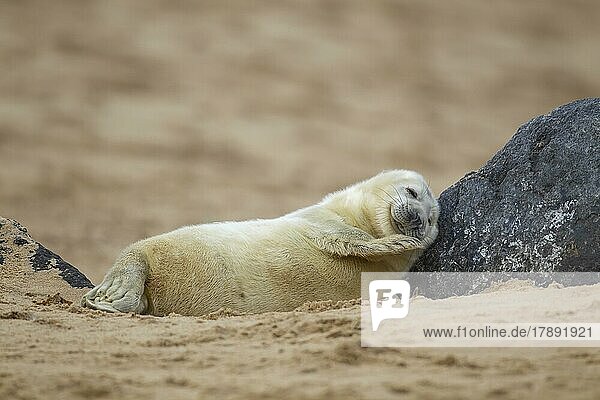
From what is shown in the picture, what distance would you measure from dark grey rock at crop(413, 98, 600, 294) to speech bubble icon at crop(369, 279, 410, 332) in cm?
39

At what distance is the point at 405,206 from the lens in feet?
17.3

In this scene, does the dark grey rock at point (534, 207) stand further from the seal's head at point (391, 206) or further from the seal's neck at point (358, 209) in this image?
the seal's neck at point (358, 209)

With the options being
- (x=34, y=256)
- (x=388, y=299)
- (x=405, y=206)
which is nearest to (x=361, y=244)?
(x=405, y=206)

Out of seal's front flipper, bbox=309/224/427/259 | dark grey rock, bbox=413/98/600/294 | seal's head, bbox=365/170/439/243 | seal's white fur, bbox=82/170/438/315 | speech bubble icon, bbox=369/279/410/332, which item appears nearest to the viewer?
speech bubble icon, bbox=369/279/410/332

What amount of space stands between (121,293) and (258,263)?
0.81 m

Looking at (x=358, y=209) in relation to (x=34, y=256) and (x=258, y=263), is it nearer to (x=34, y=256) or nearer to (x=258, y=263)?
(x=258, y=263)

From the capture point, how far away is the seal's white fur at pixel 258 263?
15.8ft

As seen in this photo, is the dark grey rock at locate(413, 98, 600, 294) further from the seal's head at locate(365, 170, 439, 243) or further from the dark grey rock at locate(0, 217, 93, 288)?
the dark grey rock at locate(0, 217, 93, 288)

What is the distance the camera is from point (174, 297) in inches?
191

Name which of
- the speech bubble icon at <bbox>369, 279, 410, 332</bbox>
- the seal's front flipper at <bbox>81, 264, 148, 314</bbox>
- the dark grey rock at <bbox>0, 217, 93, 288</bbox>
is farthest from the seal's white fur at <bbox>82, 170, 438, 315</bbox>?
the dark grey rock at <bbox>0, 217, 93, 288</bbox>

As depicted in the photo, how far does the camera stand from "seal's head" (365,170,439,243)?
204 inches

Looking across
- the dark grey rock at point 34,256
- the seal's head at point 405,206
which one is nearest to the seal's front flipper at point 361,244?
the seal's head at point 405,206

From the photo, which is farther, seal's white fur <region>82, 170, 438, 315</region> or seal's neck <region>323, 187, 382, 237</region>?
seal's neck <region>323, 187, 382, 237</region>

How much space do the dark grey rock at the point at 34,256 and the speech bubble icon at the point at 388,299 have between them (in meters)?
2.14
